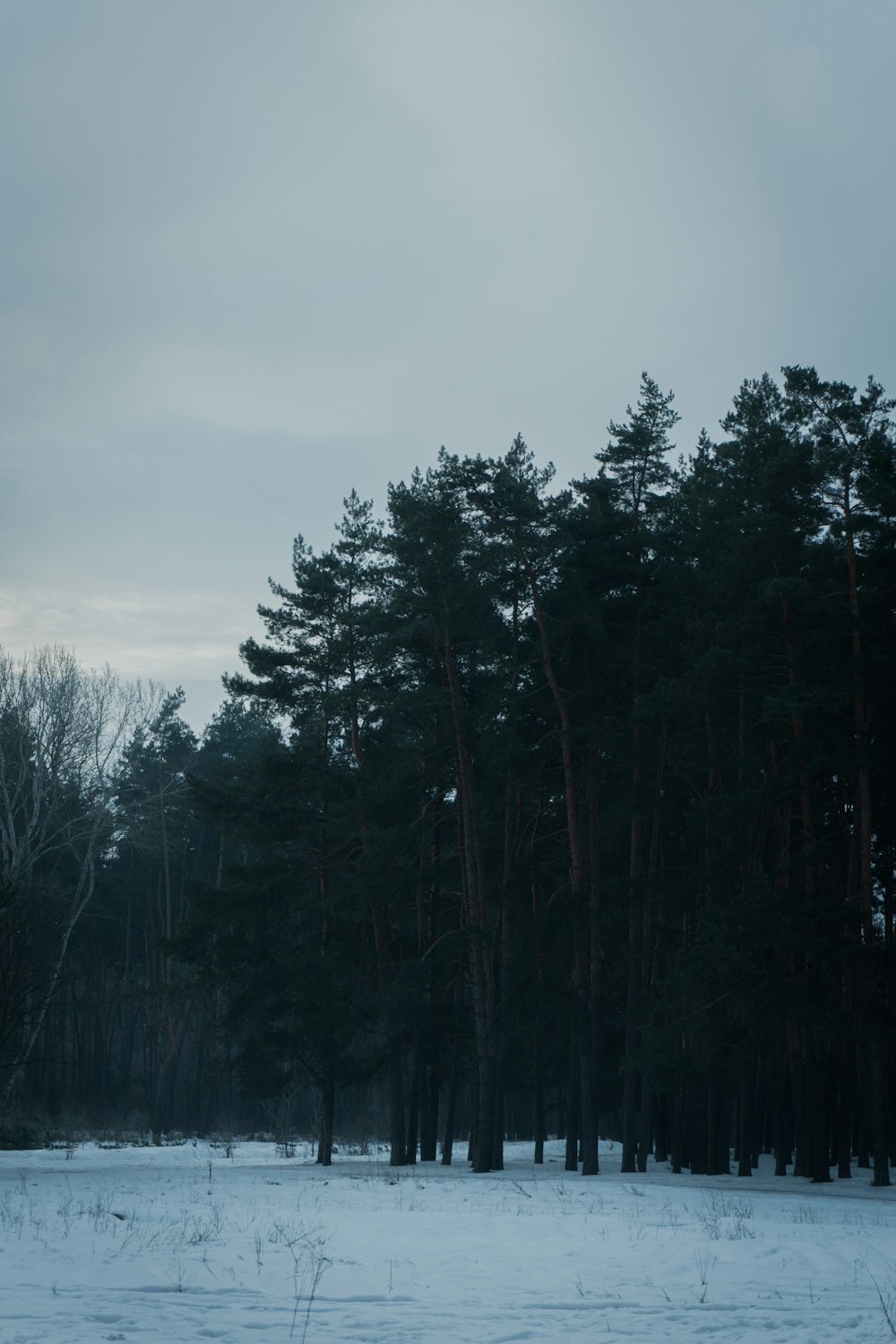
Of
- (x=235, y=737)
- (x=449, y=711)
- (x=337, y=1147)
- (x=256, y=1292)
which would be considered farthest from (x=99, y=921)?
(x=256, y=1292)

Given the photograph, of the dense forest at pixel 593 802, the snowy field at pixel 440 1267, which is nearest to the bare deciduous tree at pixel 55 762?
the dense forest at pixel 593 802

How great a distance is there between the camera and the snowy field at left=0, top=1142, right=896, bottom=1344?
28.3 ft

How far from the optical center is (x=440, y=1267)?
11.6 metres

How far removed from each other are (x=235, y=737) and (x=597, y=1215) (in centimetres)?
5088

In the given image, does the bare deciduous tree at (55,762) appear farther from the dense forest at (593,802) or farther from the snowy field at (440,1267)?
the snowy field at (440,1267)

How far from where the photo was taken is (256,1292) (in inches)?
388

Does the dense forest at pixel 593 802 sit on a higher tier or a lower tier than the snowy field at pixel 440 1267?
higher

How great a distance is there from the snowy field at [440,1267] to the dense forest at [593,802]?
6539 millimetres

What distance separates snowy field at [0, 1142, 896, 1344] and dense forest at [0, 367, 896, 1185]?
6539 millimetres

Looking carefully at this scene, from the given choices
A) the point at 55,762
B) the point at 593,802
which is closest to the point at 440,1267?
the point at 593,802

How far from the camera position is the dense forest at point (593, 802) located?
81.3ft

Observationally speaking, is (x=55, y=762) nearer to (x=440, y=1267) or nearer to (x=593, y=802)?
(x=593, y=802)

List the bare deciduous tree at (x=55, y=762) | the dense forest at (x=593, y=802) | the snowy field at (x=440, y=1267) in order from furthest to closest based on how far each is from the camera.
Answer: the bare deciduous tree at (x=55, y=762) < the dense forest at (x=593, y=802) < the snowy field at (x=440, y=1267)

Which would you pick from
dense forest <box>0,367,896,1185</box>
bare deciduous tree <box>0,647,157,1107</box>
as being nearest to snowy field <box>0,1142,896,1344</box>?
dense forest <box>0,367,896,1185</box>
